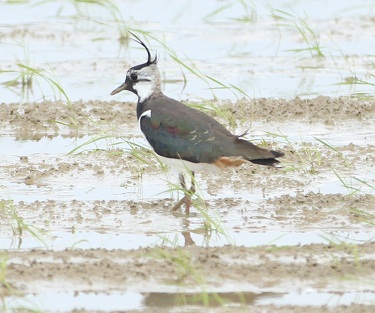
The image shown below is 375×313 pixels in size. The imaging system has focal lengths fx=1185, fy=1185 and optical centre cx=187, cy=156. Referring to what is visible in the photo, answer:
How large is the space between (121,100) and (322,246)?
4434 millimetres

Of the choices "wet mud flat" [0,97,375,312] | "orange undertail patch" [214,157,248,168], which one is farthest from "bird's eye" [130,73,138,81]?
"orange undertail patch" [214,157,248,168]

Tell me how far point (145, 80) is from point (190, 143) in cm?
87

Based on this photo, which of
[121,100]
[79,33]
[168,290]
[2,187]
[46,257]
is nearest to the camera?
[168,290]

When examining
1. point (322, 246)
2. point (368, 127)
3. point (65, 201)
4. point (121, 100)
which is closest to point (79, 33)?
point (121, 100)

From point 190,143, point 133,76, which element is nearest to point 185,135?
point 190,143

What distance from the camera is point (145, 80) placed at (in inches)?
338

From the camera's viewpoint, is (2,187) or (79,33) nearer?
(2,187)

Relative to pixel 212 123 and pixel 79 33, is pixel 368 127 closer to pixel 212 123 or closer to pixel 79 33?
pixel 212 123

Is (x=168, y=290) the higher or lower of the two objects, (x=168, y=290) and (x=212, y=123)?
the lower

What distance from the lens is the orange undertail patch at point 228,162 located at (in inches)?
308

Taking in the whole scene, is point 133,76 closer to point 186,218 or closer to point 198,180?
point 198,180

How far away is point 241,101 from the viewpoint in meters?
10.7

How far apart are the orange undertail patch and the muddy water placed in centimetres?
31

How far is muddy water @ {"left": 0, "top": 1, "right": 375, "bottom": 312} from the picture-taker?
6.25 meters
